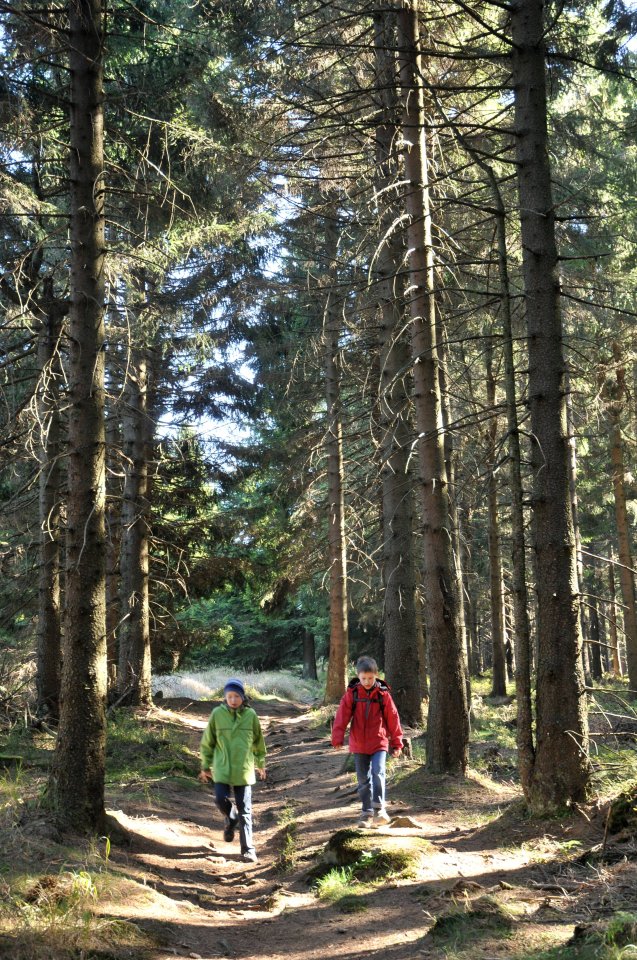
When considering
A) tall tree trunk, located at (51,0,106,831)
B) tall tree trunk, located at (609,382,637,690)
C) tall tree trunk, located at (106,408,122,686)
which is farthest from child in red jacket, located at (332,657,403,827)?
tall tree trunk, located at (609,382,637,690)

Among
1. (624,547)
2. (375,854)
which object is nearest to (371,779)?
(375,854)

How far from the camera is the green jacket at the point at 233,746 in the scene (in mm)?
8391

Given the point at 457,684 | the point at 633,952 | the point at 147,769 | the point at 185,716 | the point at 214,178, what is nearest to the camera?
the point at 633,952

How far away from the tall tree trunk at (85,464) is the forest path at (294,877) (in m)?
0.86

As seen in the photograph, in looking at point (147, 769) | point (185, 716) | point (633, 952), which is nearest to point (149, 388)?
point (185, 716)

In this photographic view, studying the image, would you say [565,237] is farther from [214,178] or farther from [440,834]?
[440,834]

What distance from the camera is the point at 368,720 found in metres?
8.24

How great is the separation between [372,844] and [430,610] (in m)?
3.31

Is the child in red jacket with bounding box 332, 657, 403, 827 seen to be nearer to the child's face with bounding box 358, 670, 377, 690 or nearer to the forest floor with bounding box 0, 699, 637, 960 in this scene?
the child's face with bounding box 358, 670, 377, 690

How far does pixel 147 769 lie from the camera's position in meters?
12.2

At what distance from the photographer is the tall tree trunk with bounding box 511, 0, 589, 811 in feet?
23.1

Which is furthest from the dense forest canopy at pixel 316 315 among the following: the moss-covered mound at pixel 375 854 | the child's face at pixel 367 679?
the child's face at pixel 367 679

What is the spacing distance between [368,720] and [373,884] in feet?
6.50

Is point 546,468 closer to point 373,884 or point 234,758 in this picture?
point 373,884
